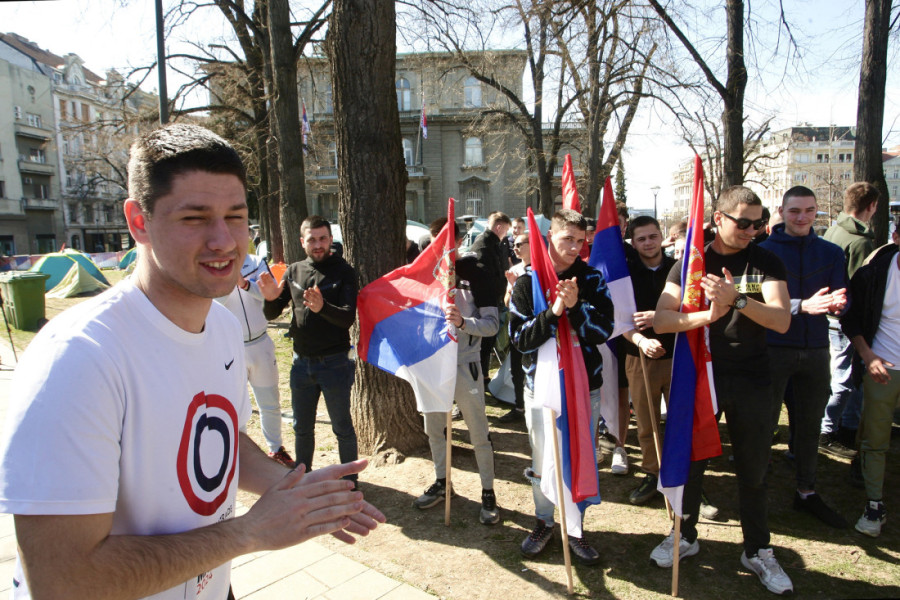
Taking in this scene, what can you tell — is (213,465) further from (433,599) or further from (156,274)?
(433,599)

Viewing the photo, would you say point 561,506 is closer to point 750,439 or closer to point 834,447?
point 750,439

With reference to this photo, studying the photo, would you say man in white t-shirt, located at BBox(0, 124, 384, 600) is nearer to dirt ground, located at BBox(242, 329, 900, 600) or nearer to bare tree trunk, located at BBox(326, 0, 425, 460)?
dirt ground, located at BBox(242, 329, 900, 600)

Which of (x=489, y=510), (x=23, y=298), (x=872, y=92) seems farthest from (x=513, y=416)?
(x=23, y=298)

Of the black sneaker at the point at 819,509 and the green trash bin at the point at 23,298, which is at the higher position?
the green trash bin at the point at 23,298

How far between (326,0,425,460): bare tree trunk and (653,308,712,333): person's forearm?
245 cm

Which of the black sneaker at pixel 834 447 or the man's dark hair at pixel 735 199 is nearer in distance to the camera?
the man's dark hair at pixel 735 199

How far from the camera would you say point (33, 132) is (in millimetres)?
53500

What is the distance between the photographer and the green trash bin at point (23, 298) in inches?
469

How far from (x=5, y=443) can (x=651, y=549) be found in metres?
3.70

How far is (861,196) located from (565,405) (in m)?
3.46

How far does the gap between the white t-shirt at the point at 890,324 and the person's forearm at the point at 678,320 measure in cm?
165

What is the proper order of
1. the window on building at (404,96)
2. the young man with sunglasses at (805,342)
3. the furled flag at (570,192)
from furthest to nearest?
the window on building at (404,96) < the furled flag at (570,192) < the young man with sunglasses at (805,342)

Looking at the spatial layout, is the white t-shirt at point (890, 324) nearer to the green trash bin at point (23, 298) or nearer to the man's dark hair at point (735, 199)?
the man's dark hair at point (735, 199)

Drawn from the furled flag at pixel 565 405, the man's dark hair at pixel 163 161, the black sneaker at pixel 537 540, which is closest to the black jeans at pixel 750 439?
the furled flag at pixel 565 405
